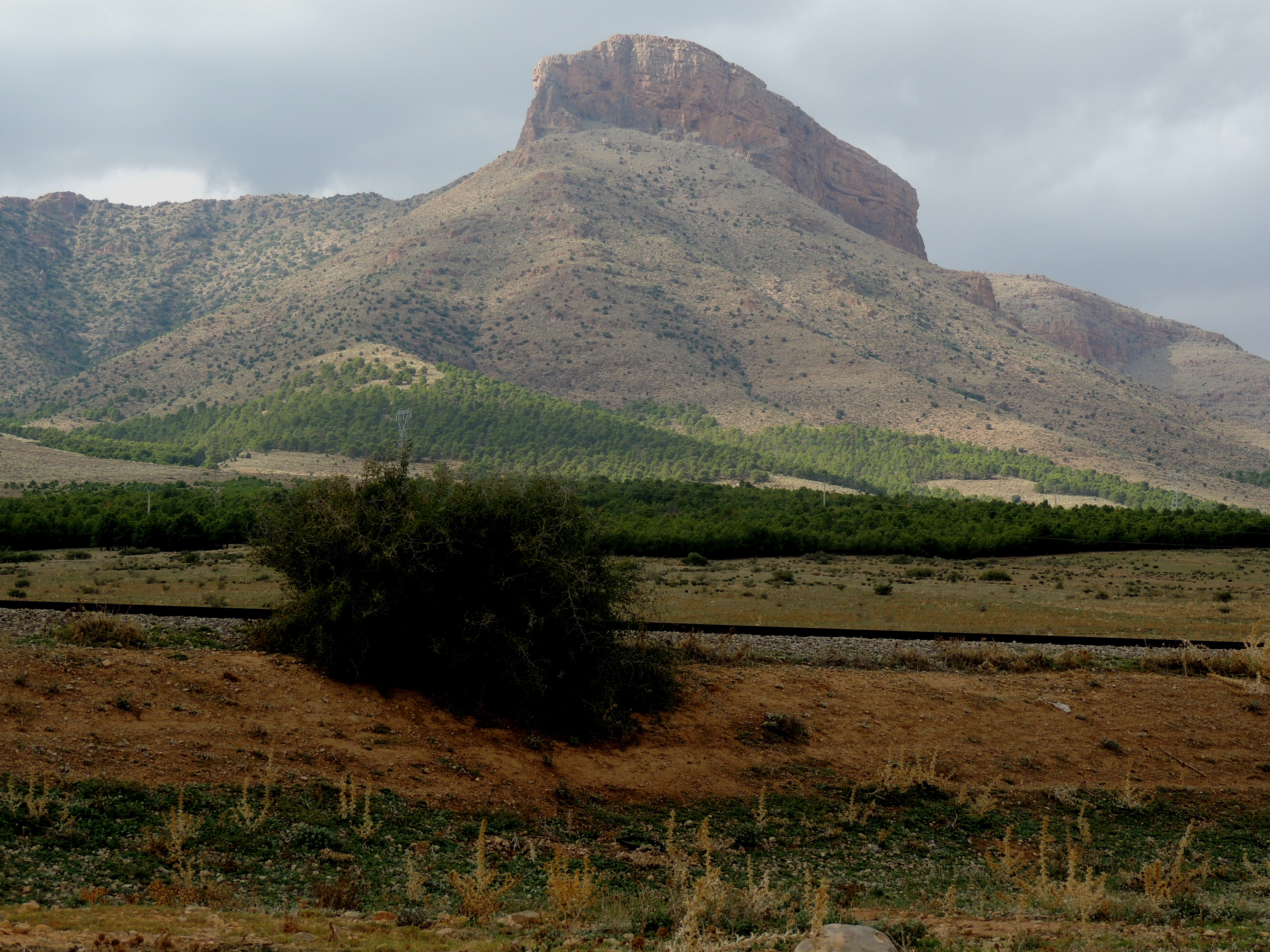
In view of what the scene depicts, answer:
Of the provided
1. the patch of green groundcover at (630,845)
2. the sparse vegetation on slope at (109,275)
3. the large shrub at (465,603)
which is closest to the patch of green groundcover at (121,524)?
the large shrub at (465,603)

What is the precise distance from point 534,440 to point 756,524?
54.0m

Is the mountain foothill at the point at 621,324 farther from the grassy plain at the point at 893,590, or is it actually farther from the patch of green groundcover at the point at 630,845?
the patch of green groundcover at the point at 630,845

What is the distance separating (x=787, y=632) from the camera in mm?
23672

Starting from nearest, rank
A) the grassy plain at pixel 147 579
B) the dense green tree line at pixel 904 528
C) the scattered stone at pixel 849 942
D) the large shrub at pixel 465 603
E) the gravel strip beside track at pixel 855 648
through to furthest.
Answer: the scattered stone at pixel 849 942, the large shrub at pixel 465 603, the gravel strip beside track at pixel 855 648, the grassy plain at pixel 147 579, the dense green tree line at pixel 904 528

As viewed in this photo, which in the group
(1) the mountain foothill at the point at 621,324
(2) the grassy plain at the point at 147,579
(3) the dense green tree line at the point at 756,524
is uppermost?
(1) the mountain foothill at the point at 621,324

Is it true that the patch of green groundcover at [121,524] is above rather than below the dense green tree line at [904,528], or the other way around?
below

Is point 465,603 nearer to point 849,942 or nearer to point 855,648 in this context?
point 855,648

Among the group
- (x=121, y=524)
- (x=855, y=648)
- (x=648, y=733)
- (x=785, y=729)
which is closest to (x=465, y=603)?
(x=648, y=733)

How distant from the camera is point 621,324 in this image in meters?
132

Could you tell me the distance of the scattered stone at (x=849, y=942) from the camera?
23.7 ft

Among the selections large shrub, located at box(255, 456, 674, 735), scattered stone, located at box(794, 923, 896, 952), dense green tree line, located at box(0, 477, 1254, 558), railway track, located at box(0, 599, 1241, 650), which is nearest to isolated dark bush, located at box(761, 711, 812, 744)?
large shrub, located at box(255, 456, 674, 735)

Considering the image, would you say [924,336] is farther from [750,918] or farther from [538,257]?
[750,918]

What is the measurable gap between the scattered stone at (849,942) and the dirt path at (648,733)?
7.00 m

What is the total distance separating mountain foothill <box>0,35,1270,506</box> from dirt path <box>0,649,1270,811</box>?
9831 centimetres
